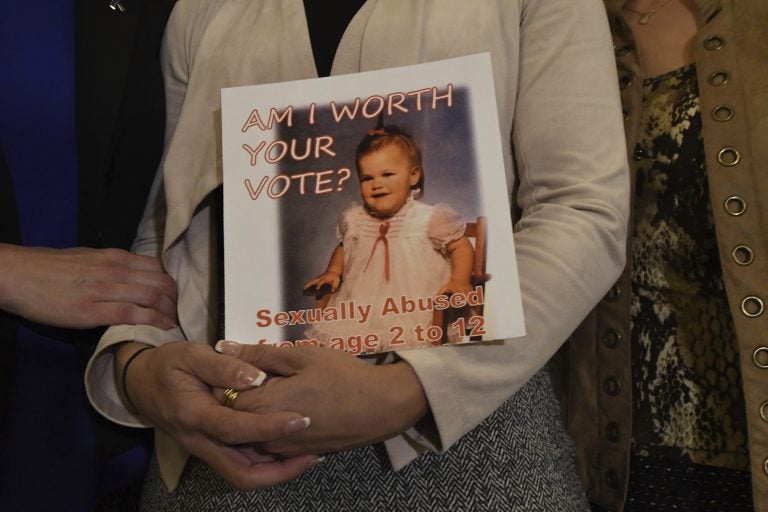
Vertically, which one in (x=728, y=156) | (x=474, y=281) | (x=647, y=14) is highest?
(x=647, y=14)

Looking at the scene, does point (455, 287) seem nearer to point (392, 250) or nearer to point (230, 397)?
point (392, 250)

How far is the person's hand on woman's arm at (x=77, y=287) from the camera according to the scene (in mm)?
945

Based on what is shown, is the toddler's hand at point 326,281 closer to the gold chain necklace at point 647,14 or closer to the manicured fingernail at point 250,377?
the manicured fingernail at point 250,377

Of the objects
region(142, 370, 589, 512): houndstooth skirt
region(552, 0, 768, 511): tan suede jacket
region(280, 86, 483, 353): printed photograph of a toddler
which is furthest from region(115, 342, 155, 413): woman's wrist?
region(552, 0, 768, 511): tan suede jacket

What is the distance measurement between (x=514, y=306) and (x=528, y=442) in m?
0.21

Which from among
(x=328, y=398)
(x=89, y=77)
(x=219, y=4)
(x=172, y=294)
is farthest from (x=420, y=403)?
(x=89, y=77)

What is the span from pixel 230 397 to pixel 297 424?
0.09 meters

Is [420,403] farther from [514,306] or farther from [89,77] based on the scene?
[89,77]

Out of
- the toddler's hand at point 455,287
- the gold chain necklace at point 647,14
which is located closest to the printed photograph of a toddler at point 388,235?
the toddler's hand at point 455,287

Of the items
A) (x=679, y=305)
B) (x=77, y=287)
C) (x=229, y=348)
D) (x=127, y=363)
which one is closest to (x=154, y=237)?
(x=77, y=287)

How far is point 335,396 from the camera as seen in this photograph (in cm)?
71

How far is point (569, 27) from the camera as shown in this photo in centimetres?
86

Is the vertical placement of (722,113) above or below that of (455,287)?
above

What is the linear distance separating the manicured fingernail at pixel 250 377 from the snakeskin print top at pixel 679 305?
56 centimetres
